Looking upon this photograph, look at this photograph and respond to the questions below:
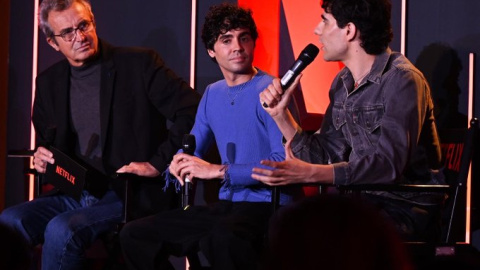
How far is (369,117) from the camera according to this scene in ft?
9.88

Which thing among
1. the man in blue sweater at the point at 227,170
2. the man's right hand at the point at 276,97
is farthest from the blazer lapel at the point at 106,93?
the man's right hand at the point at 276,97

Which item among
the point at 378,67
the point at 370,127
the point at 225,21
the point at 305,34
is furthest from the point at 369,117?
the point at 305,34

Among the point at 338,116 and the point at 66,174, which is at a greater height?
the point at 338,116

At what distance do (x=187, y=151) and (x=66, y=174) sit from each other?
0.69 m

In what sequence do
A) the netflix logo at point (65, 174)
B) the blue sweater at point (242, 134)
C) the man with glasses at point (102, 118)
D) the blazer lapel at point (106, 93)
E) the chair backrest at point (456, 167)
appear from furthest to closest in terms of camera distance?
the blazer lapel at point (106, 93) → the man with glasses at point (102, 118) → the netflix logo at point (65, 174) → the blue sweater at point (242, 134) → the chair backrest at point (456, 167)

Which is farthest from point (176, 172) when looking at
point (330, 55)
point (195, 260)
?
point (330, 55)

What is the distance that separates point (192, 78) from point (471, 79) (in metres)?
1.54

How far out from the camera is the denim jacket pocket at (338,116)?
319 centimetres

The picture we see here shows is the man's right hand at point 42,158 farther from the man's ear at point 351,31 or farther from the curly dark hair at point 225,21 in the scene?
the man's ear at point 351,31

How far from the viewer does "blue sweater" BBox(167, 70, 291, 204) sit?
332 cm

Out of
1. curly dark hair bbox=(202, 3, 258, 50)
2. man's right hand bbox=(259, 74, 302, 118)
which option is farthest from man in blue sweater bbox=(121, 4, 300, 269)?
man's right hand bbox=(259, 74, 302, 118)

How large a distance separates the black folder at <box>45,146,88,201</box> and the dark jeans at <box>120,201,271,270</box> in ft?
1.26

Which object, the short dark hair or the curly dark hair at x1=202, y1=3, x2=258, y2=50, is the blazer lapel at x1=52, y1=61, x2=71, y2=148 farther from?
the curly dark hair at x1=202, y1=3, x2=258, y2=50

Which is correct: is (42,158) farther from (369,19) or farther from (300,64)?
(369,19)
